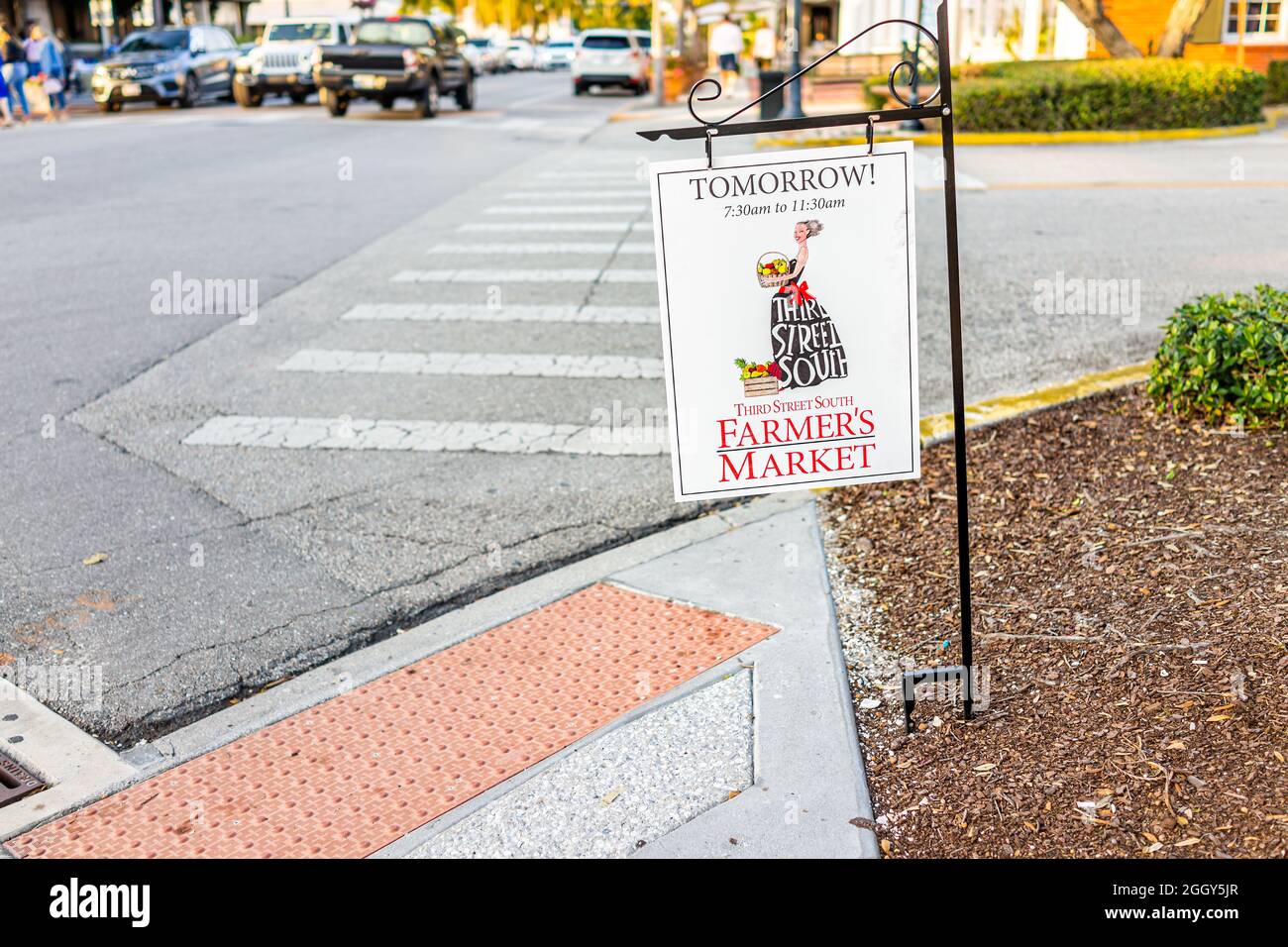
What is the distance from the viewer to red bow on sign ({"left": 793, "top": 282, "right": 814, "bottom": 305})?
11.6ft

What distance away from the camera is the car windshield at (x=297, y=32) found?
31.7m

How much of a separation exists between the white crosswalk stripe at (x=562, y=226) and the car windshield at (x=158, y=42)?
2139 centimetres

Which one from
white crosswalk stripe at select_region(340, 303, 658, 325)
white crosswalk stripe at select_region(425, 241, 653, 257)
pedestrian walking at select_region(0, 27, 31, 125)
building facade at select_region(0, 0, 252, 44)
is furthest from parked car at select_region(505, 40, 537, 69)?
white crosswalk stripe at select_region(340, 303, 658, 325)

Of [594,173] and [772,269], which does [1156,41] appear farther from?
[772,269]

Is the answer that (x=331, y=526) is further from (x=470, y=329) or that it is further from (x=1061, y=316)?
(x=1061, y=316)

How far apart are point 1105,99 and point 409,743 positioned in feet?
62.9

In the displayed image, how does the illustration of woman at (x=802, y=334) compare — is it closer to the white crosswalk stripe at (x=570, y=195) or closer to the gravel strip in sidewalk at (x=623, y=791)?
the gravel strip in sidewalk at (x=623, y=791)

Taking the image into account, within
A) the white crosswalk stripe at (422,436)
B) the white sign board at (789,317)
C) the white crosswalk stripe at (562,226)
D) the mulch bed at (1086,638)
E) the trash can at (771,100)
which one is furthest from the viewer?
the trash can at (771,100)

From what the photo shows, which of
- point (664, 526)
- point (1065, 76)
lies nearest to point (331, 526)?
point (664, 526)

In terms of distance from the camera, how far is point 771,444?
3.67 meters

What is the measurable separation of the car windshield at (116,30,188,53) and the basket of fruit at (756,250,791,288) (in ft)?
100

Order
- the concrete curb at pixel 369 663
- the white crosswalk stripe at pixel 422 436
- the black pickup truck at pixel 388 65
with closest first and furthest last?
the concrete curb at pixel 369 663
the white crosswalk stripe at pixel 422 436
the black pickup truck at pixel 388 65

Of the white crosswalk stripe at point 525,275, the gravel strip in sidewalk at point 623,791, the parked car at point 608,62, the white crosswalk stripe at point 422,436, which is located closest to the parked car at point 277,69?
the parked car at point 608,62

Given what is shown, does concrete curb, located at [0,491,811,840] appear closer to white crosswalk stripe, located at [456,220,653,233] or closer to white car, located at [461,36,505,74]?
white crosswalk stripe, located at [456,220,653,233]
